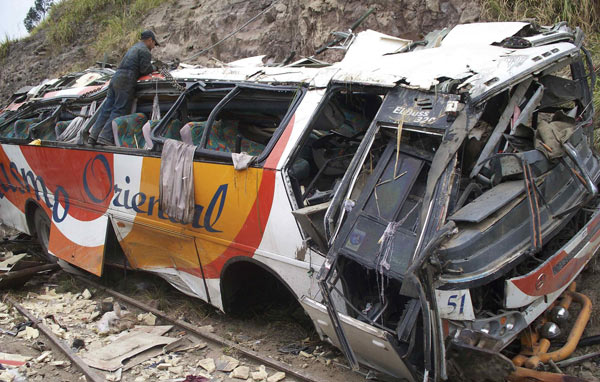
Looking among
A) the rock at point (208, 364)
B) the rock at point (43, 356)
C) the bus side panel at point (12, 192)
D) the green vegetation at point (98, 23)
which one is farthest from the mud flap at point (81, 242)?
the green vegetation at point (98, 23)

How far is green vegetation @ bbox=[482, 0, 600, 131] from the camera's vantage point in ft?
26.2

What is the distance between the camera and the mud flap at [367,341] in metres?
3.43

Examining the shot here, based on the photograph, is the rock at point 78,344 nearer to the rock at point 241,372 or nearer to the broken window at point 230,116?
the rock at point 241,372

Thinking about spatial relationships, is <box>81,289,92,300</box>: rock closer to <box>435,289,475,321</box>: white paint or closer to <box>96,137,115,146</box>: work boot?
<box>96,137,115,146</box>: work boot

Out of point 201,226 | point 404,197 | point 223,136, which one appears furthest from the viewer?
point 223,136

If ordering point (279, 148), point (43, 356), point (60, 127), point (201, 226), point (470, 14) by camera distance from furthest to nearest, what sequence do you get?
point (470, 14)
point (60, 127)
point (43, 356)
point (201, 226)
point (279, 148)

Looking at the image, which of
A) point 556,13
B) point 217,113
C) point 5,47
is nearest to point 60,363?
point 217,113

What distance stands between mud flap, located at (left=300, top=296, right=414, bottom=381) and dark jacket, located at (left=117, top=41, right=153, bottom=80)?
12.9ft

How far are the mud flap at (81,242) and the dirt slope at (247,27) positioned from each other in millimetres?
2321

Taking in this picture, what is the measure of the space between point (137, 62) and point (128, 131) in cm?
95

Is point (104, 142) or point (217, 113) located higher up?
point (217, 113)

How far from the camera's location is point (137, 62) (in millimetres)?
6637

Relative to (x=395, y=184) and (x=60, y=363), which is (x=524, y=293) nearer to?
(x=395, y=184)

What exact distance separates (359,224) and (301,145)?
88cm
